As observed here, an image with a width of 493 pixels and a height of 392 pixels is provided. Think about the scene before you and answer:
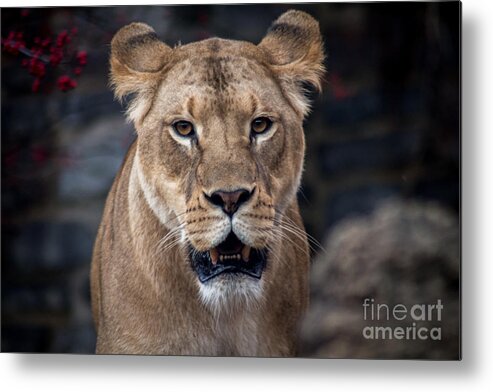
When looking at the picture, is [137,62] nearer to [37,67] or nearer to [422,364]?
[37,67]

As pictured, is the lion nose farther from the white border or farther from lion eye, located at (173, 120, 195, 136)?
the white border

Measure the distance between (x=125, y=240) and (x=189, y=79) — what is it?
0.63 m

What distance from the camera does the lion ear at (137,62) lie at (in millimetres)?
3596

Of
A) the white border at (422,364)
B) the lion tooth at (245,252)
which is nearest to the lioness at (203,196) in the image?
the lion tooth at (245,252)

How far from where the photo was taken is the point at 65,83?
3.68m

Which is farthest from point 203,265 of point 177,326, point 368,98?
point 368,98

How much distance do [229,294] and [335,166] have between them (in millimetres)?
597

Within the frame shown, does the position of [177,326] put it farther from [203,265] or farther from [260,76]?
[260,76]

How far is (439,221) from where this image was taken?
349 centimetres

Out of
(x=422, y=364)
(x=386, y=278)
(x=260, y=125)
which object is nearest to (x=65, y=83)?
(x=260, y=125)

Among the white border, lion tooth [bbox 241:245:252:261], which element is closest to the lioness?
lion tooth [bbox 241:245:252:261]

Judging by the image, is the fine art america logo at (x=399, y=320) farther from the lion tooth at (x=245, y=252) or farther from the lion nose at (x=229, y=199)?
the lion nose at (x=229, y=199)

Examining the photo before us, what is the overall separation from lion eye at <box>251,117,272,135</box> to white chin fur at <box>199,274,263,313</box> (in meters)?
0.52

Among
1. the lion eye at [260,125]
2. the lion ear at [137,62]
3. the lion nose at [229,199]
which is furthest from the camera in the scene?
the lion ear at [137,62]
